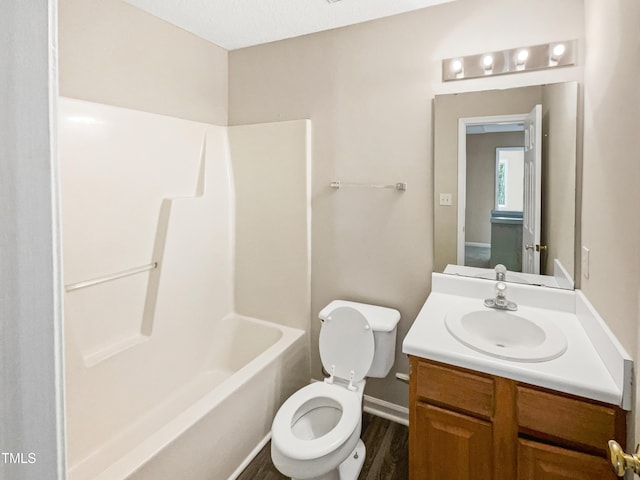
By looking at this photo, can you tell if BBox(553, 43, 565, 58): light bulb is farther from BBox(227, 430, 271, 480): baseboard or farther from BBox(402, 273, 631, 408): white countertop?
BBox(227, 430, 271, 480): baseboard

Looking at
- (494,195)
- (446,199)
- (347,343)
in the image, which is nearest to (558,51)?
(494,195)

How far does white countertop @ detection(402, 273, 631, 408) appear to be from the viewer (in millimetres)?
1155

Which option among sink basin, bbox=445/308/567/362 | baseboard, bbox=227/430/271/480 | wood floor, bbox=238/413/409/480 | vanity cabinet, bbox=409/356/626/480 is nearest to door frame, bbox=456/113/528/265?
sink basin, bbox=445/308/567/362

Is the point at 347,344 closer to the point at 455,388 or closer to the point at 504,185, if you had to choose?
the point at 455,388

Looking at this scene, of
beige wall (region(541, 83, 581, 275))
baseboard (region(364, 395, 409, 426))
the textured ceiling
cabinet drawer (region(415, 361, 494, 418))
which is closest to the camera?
cabinet drawer (region(415, 361, 494, 418))

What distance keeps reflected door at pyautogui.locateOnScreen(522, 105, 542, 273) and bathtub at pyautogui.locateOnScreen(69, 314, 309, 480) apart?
1456 millimetres

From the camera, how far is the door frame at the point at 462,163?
1.83m

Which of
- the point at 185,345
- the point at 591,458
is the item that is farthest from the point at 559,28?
the point at 185,345

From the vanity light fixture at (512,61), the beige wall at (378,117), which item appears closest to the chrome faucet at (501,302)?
the beige wall at (378,117)

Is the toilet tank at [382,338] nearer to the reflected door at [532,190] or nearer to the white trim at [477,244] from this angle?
the white trim at [477,244]

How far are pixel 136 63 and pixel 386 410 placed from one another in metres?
2.59

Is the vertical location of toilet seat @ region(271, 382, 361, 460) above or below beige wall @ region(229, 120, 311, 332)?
below

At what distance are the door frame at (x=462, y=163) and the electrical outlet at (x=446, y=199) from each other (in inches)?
1.8

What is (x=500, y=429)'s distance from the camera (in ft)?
4.24
